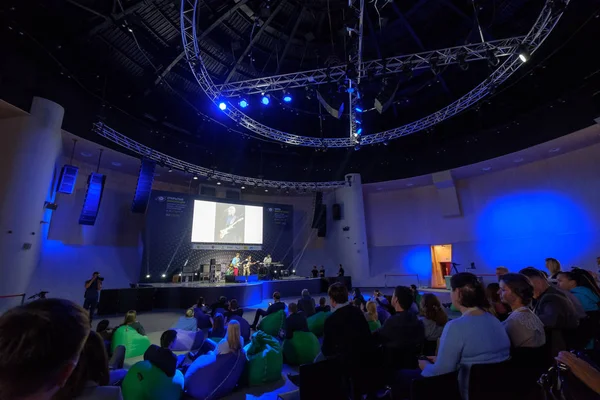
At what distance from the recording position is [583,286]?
11.1 feet

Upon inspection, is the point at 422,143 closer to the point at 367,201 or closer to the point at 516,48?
the point at 367,201

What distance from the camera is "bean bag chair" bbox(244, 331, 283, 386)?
3.29 meters

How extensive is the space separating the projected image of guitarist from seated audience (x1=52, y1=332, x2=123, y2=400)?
36.1 ft

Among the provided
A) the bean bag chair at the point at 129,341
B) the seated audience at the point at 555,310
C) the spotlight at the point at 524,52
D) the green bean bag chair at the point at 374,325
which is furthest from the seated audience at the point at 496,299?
the spotlight at the point at 524,52

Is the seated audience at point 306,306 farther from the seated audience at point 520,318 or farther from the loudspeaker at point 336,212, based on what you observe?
the loudspeaker at point 336,212

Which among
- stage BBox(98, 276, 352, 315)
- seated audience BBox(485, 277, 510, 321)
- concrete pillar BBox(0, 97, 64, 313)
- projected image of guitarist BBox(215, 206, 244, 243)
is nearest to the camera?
seated audience BBox(485, 277, 510, 321)

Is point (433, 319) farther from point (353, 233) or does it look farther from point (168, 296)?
point (353, 233)

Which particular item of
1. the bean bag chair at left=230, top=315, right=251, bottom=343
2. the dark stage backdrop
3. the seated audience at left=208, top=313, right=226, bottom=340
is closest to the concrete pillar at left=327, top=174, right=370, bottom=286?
the dark stage backdrop

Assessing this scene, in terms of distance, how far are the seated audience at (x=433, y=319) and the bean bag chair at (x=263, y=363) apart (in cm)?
181

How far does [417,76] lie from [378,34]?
2.62 m

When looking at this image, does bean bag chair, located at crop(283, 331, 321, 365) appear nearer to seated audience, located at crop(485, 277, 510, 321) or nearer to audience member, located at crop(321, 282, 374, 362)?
audience member, located at crop(321, 282, 374, 362)

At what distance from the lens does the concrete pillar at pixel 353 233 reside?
13.2 metres

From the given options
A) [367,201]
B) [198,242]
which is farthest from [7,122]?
[367,201]

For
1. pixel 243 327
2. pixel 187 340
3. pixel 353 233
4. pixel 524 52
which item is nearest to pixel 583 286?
pixel 243 327
